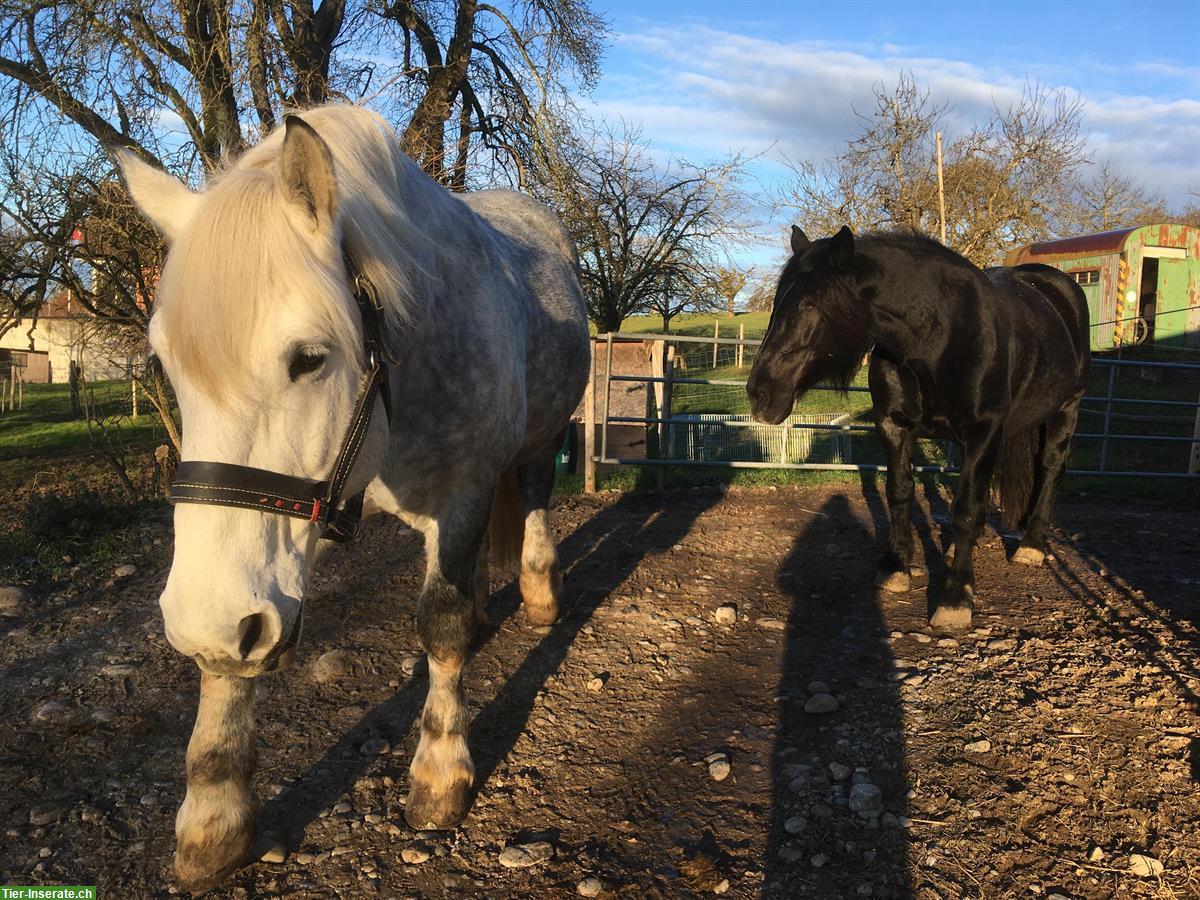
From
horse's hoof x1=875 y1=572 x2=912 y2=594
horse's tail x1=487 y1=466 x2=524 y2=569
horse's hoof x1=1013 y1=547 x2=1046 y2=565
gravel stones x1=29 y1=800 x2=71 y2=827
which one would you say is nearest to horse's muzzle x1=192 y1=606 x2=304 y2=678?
gravel stones x1=29 y1=800 x2=71 y2=827

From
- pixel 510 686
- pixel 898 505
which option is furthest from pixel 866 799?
pixel 898 505

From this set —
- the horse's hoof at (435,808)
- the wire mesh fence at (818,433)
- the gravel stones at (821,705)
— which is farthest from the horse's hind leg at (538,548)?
the wire mesh fence at (818,433)

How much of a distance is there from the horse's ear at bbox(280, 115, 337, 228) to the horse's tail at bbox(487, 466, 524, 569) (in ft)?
7.80

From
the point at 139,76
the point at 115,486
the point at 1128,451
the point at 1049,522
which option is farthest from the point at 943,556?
the point at 139,76

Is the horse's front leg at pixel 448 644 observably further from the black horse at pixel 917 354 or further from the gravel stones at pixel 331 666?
the black horse at pixel 917 354

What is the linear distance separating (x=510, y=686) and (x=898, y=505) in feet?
8.70

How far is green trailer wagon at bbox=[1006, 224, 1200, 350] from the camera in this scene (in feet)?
48.9

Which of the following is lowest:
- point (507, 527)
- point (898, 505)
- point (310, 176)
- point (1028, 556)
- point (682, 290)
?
point (1028, 556)

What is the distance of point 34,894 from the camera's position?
6.66ft

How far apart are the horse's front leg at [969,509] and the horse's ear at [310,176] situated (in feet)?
11.6

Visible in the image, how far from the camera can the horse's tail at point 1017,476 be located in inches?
202

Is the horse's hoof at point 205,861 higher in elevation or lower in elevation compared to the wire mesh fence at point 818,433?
lower

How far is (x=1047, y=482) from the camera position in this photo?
515 cm

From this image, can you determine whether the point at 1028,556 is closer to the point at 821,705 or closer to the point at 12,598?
the point at 821,705
